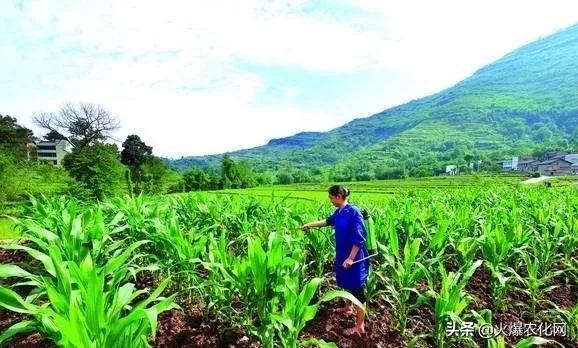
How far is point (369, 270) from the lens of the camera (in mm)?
4402

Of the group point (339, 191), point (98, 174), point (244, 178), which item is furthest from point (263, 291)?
point (244, 178)

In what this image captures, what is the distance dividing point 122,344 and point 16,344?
227cm

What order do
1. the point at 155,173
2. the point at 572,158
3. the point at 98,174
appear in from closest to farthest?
the point at 98,174
the point at 155,173
the point at 572,158

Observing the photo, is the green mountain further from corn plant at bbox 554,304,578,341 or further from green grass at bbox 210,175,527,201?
corn plant at bbox 554,304,578,341

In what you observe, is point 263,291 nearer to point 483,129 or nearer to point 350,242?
point 350,242

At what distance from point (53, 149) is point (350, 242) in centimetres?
7922

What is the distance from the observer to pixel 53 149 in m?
72.9

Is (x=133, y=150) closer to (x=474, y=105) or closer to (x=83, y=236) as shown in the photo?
(x=83, y=236)

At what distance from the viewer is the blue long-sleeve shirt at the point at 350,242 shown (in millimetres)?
4087

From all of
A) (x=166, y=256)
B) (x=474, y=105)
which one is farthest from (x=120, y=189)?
(x=474, y=105)

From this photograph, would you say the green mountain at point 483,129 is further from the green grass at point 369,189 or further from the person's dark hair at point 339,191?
the person's dark hair at point 339,191

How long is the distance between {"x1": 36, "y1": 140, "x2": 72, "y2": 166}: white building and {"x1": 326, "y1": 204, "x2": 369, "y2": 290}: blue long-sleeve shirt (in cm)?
7414

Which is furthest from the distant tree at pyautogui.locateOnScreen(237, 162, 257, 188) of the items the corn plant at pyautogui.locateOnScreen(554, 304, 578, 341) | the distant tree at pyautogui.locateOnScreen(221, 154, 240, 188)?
the corn plant at pyautogui.locateOnScreen(554, 304, 578, 341)

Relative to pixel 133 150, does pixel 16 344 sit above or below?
below
